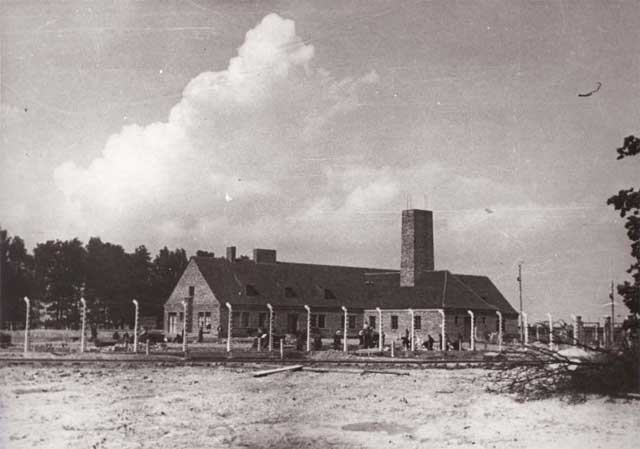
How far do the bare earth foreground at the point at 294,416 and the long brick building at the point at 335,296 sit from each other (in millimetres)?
31214

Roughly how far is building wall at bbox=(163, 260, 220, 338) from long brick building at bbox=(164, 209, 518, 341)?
0.22 feet

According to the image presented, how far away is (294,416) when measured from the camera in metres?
13.1

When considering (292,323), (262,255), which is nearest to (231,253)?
(262,255)

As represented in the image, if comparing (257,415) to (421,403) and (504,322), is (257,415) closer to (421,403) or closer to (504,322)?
(421,403)

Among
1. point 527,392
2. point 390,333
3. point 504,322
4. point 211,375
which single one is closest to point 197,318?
point 390,333

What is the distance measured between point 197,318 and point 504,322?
975 inches

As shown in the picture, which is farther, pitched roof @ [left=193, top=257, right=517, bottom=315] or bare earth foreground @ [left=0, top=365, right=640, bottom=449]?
pitched roof @ [left=193, top=257, right=517, bottom=315]

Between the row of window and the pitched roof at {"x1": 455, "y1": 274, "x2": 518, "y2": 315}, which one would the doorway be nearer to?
the row of window

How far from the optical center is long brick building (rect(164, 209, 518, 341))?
4991 centimetres

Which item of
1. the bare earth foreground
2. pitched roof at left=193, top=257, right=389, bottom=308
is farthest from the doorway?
the bare earth foreground

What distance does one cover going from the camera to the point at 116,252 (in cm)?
8681

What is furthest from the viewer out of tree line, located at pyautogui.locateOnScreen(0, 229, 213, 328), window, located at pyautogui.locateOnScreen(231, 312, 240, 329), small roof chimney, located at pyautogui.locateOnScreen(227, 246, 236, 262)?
tree line, located at pyautogui.locateOnScreen(0, 229, 213, 328)

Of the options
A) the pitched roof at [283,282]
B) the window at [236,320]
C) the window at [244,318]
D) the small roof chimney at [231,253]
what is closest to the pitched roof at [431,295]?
the pitched roof at [283,282]

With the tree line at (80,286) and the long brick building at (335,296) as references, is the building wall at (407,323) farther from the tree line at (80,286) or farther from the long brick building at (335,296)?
the tree line at (80,286)
